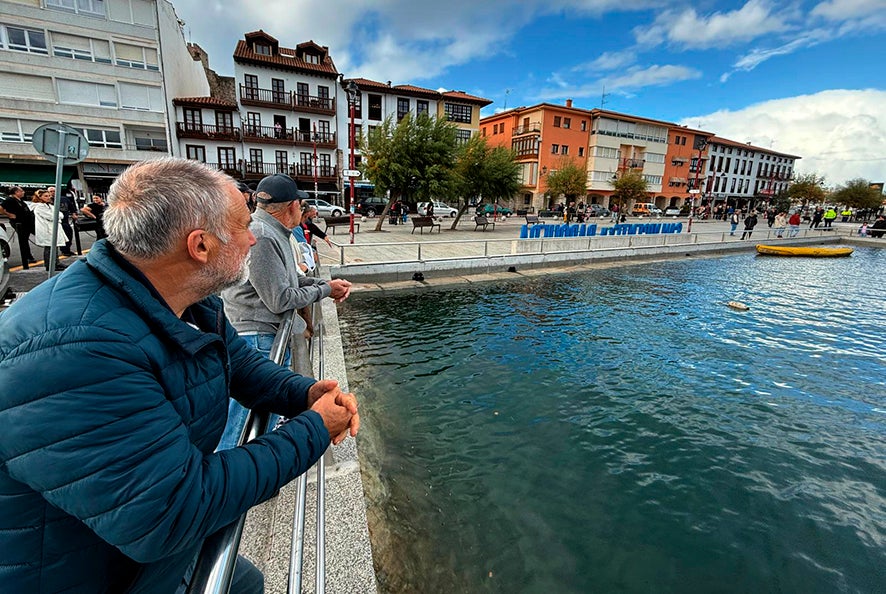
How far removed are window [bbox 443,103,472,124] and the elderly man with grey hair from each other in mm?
46846

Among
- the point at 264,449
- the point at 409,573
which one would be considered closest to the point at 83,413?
the point at 264,449

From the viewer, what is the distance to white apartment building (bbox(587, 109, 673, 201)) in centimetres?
5656

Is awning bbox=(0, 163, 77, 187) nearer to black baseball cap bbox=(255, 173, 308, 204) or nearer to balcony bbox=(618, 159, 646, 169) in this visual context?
black baseball cap bbox=(255, 173, 308, 204)

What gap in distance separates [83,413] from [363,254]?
13785 millimetres

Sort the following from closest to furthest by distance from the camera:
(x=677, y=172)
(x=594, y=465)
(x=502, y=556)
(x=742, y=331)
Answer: (x=502, y=556) < (x=594, y=465) < (x=742, y=331) < (x=677, y=172)

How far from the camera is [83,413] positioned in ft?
3.07

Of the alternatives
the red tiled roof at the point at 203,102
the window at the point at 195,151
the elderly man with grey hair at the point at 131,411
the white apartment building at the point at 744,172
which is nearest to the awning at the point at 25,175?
the window at the point at 195,151

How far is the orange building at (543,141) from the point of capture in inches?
2101

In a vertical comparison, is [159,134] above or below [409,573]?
above

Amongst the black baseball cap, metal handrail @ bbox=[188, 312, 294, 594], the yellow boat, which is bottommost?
the yellow boat

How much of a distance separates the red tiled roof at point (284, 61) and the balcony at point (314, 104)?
205cm

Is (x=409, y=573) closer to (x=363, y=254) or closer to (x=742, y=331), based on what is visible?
(x=742, y=331)

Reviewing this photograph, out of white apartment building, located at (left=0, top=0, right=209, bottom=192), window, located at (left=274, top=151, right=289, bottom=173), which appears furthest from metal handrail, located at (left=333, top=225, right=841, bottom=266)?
white apartment building, located at (left=0, top=0, right=209, bottom=192)

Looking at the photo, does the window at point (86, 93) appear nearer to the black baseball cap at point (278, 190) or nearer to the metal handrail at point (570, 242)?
the metal handrail at point (570, 242)
